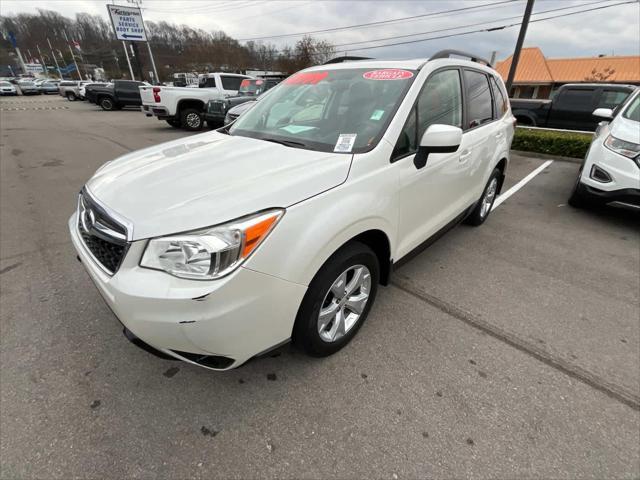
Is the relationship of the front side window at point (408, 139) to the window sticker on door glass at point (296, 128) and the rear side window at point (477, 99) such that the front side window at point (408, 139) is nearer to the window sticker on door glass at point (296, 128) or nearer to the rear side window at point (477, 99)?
the window sticker on door glass at point (296, 128)

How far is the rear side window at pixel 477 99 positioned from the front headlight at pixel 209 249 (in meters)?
2.40

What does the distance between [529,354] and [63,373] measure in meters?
3.01

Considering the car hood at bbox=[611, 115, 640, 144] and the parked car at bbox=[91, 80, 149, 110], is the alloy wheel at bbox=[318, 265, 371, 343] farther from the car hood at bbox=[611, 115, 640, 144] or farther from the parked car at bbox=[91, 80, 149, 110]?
the parked car at bbox=[91, 80, 149, 110]

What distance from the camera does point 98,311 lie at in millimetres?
2549

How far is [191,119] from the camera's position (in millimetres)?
11508

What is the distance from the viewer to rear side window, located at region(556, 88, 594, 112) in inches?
353

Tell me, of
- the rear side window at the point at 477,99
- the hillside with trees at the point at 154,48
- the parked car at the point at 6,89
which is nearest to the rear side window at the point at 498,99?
the rear side window at the point at 477,99

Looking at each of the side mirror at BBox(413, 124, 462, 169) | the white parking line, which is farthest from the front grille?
the white parking line

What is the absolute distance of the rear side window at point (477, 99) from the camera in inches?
117


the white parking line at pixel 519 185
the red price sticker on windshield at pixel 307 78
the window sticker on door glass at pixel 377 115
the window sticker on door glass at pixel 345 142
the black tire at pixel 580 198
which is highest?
the red price sticker on windshield at pixel 307 78

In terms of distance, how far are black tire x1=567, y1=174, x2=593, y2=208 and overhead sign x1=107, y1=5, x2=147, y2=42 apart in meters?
33.4

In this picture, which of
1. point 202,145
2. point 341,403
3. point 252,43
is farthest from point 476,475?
point 252,43

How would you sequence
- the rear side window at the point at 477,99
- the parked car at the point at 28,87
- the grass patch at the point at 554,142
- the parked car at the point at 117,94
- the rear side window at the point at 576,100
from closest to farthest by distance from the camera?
the rear side window at the point at 477,99
the grass patch at the point at 554,142
the rear side window at the point at 576,100
the parked car at the point at 117,94
the parked car at the point at 28,87

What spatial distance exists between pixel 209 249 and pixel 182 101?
11.5 metres
